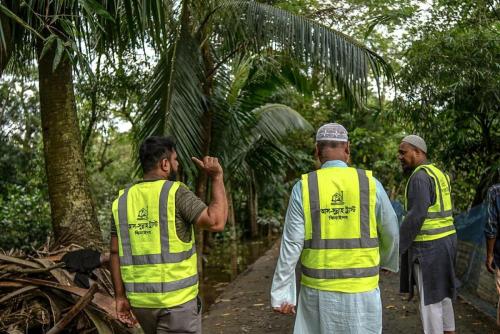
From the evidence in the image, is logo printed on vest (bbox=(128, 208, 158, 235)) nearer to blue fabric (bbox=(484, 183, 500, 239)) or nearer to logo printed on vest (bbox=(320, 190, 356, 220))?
logo printed on vest (bbox=(320, 190, 356, 220))

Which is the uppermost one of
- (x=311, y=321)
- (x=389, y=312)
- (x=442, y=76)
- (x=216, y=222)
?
(x=442, y=76)

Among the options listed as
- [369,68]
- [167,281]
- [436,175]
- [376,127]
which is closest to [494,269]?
[436,175]

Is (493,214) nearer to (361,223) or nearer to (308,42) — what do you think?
(361,223)

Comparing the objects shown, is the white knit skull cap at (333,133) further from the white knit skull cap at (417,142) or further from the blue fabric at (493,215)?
the blue fabric at (493,215)

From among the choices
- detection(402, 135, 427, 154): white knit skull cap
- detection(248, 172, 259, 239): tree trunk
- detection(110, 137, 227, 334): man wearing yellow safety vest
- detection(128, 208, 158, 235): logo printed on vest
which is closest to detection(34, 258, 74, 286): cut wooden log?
detection(110, 137, 227, 334): man wearing yellow safety vest

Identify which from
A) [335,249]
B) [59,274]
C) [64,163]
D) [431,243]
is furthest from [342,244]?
[64,163]

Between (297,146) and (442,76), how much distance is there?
35.8 feet

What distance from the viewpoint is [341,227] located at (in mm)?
3221

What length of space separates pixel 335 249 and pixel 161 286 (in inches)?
40.8

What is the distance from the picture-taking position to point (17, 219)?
11.0m

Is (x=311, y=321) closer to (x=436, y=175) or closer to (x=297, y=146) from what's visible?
(x=436, y=175)

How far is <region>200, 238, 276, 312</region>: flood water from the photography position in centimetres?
1116

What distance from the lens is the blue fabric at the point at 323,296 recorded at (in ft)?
10.3

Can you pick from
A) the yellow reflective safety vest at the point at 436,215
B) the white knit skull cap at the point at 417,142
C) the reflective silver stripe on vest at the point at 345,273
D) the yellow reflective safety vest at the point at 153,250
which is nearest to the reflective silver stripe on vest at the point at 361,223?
the reflective silver stripe on vest at the point at 345,273
